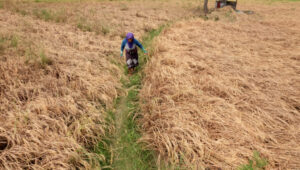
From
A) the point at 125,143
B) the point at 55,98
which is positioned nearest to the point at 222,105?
the point at 125,143

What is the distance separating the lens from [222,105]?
114 inches

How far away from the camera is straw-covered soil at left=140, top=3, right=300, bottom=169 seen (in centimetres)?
214

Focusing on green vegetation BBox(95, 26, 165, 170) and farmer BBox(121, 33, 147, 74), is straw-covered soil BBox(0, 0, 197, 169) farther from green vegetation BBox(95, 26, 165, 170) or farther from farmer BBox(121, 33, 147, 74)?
farmer BBox(121, 33, 147, 74)

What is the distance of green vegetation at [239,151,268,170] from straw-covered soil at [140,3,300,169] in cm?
6

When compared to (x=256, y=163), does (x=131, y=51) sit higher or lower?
higher

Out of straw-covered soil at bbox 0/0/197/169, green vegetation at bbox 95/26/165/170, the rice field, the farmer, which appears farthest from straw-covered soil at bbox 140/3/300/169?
straw-covered soil at bbox 0/0/197/169

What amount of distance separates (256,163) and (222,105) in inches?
42.9

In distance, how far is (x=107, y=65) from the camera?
4.38 metres

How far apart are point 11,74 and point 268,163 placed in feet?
15.5

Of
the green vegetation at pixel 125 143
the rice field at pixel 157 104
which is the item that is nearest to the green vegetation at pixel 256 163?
the rice field at pixel 157 104

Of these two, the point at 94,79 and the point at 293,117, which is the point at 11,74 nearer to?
the point at 94,79

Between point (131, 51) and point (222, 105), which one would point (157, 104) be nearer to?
point (222, 105)

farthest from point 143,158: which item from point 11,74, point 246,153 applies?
point 11,74

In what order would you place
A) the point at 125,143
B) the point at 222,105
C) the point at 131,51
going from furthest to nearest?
the point at 131,51 → the point at 222,105 → the point at 125,143
